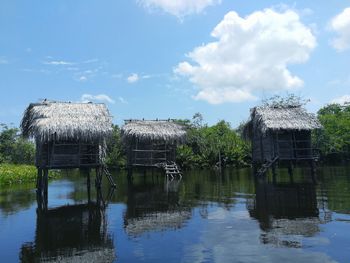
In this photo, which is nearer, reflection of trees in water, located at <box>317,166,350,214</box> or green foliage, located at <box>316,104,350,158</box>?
reflection of trees in water, located at <box>317,166,350,214</box>

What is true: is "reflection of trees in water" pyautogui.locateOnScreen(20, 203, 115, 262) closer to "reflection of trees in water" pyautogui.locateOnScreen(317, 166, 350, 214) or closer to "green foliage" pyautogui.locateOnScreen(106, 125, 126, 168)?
"reflection of trees in water" pyautogui.locateOnScreen(317, 166, 350, 214)

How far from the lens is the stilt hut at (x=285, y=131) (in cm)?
2616

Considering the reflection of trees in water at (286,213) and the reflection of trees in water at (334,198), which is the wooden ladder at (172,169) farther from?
the reflection of trees in water at (334,198)

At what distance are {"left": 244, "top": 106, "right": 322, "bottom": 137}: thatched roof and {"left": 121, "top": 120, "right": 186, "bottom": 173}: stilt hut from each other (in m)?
7.21

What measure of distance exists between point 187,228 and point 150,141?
19.6 metres

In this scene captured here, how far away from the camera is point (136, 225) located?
44.7ft

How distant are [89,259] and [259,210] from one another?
312 inches

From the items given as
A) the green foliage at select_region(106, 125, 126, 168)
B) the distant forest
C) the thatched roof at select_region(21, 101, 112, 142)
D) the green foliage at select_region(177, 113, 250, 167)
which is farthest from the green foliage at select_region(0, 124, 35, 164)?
the thatched roof at select_region(21, 101, 112, 142)

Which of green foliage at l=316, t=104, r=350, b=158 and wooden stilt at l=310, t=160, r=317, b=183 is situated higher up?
green foliage at l=316, t=104, r=350, b=158

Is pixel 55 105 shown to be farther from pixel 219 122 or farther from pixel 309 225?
pixel 219 122

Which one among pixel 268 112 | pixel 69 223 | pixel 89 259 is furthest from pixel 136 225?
pixel 268 112


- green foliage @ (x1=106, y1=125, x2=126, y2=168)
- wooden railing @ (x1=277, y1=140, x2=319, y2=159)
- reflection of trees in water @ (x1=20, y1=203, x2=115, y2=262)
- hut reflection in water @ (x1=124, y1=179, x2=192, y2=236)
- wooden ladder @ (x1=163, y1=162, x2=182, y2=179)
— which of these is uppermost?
green foliage @ (x1=106, y1=125, x2=126, y2=168)

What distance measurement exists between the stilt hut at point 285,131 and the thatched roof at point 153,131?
6854mm

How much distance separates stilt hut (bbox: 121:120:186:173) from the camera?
102 ft
